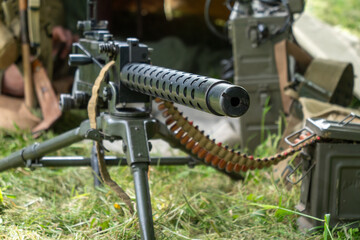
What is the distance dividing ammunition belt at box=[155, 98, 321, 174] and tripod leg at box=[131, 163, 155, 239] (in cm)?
54

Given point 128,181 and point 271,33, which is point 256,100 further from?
point 128,181

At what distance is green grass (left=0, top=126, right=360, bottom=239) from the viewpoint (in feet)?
9.27

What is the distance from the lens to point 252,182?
12.2ft

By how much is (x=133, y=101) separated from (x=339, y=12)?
28.7 ft

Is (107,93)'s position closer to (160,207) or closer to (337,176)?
(160,207)

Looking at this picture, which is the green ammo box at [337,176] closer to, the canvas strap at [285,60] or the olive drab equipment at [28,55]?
the canvas strap at [285,60]

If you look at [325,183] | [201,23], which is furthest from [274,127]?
[201,23]

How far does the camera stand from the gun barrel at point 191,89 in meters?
1.83

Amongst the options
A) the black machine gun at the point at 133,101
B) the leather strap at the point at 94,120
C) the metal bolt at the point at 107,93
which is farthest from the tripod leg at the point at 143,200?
the metal bolt at the point at 107,93

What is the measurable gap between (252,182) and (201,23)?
4.70m

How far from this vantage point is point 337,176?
2.85 meters

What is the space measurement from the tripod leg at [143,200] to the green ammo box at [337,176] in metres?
0.92

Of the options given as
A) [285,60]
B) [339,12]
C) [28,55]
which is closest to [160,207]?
[285,60]

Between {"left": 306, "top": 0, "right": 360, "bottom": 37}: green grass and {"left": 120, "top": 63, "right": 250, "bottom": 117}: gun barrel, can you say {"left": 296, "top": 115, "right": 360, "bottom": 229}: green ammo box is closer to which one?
{"left": 120, "top": 63, "right": 250, "bottom": 117}: gun barrel
